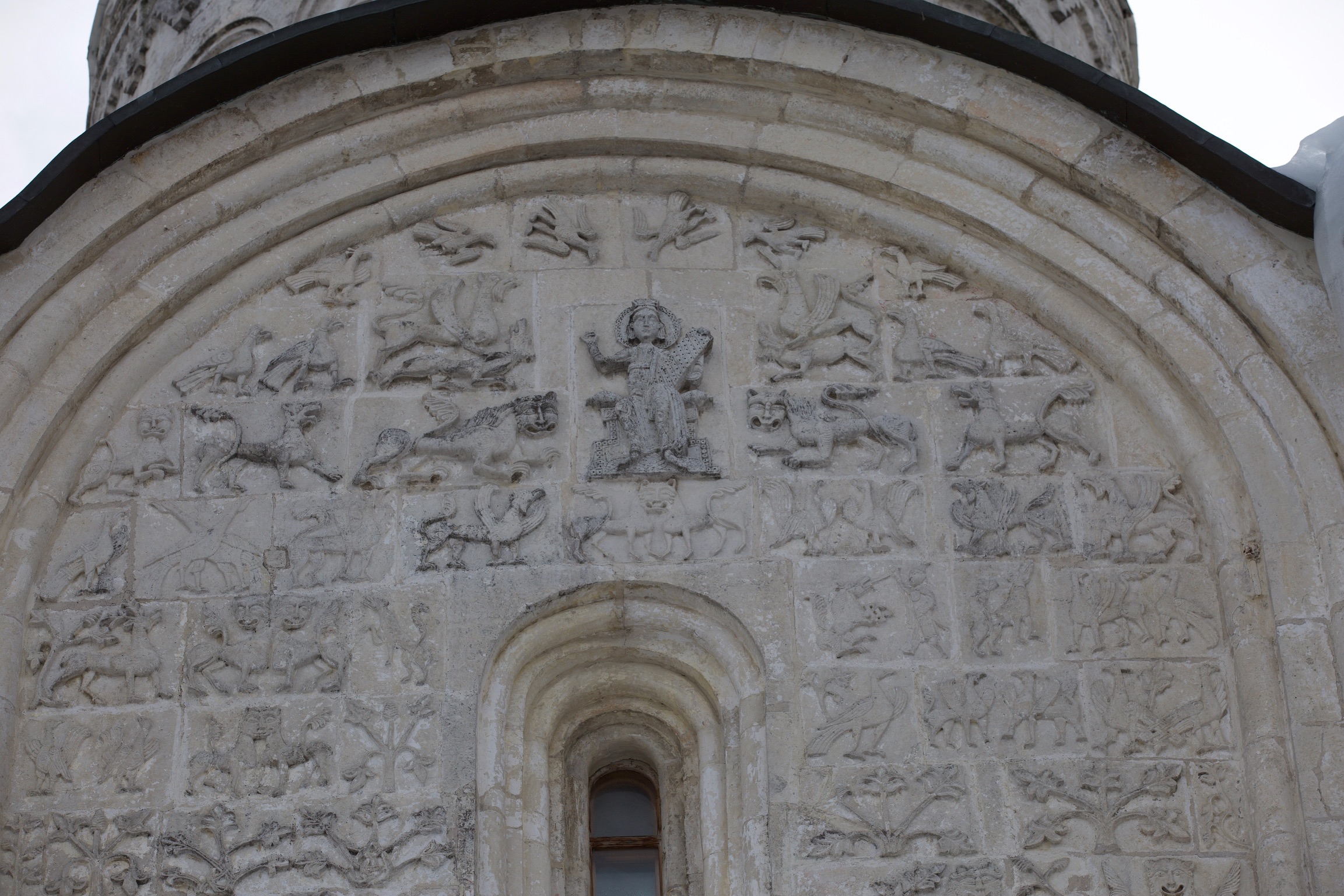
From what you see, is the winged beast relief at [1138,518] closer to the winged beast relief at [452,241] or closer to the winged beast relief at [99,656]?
the winged beast relief at [452,241]

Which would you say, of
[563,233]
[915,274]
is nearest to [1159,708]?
[915,274]

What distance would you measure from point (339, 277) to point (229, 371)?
71 centimetres

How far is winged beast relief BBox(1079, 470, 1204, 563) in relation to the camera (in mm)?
7574

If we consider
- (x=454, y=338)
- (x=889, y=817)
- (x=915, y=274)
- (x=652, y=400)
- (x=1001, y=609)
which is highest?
(x=915, y=274)

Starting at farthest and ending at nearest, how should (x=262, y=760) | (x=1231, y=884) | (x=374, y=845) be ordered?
(x=262, y=760)
(x=374, y=845)
(x=1231, y=884)

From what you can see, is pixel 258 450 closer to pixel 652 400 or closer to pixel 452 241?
pixel 452 241

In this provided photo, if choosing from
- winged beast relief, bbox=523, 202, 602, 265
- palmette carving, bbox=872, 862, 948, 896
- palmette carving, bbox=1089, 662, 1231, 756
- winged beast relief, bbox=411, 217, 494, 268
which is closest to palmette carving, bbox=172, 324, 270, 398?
winged beast relief, bbox=411, 217, 494, 268

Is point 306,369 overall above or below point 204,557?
above

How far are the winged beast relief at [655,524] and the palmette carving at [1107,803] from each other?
161 cm

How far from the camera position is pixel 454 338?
8.14m

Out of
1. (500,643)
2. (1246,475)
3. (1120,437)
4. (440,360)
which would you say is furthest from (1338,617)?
(440,360)

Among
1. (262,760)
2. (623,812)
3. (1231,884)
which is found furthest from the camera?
Result: (623,812)

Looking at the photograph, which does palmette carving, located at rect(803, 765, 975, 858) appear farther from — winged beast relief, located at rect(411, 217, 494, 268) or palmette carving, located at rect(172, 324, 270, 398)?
palmette carving, located at rect(172, 324, 270, 398)

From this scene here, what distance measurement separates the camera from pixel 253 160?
8328 mm
